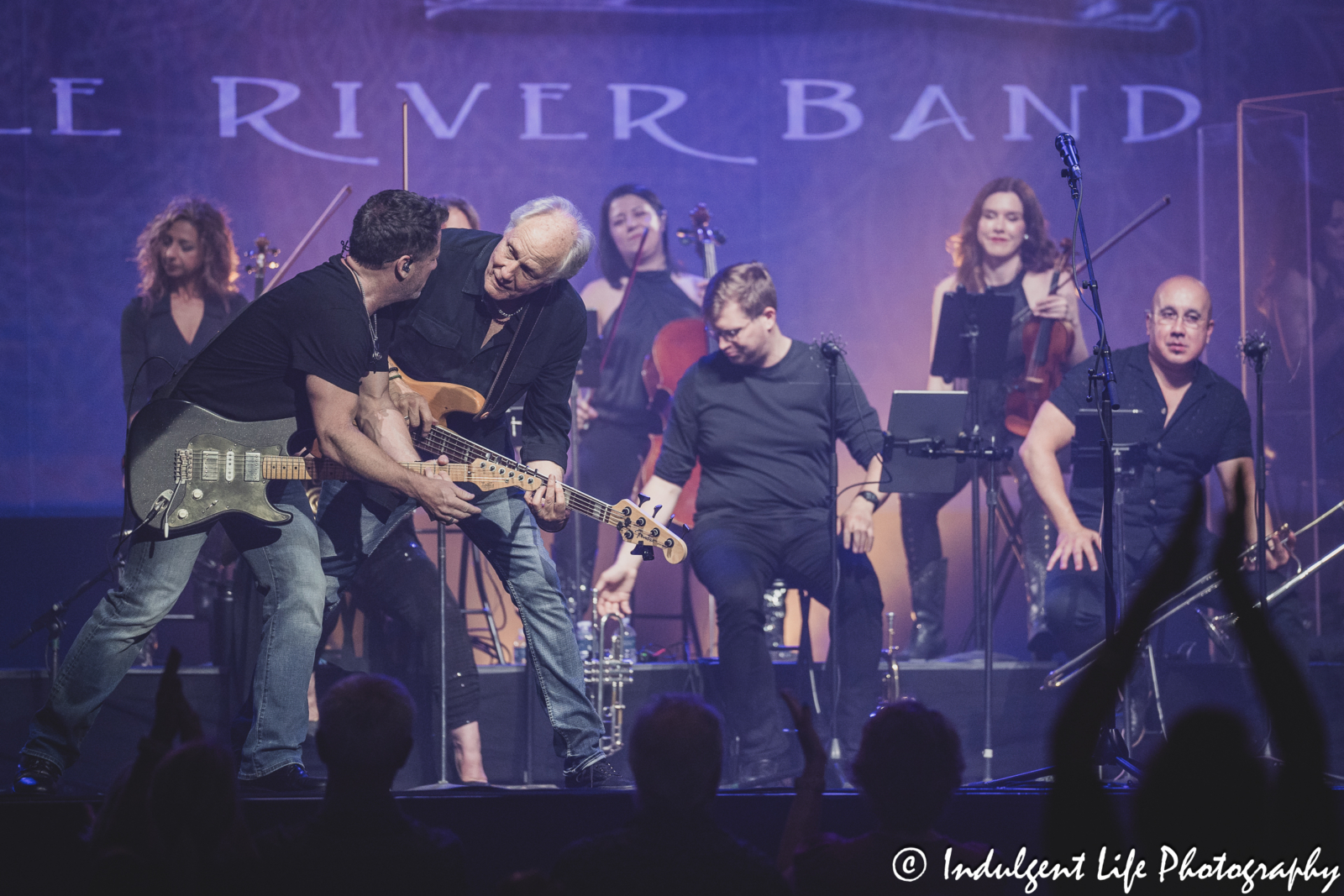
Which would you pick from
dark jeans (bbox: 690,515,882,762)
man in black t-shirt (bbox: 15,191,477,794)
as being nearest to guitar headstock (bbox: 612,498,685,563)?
man in black t-shirt (bbox: 15,191,477,794)

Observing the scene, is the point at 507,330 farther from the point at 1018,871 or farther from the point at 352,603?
the point at 1018,871

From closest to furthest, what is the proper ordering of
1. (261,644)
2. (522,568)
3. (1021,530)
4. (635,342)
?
(261,644) → (522,568) → (1021,530) → (635,342)

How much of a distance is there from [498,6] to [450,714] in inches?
192

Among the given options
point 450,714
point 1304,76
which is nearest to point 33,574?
point 450,714

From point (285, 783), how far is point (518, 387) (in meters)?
1.41

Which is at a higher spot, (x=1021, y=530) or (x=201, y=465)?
(x=201, y=465)

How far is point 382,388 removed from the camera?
12.4ft

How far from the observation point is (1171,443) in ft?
18.2

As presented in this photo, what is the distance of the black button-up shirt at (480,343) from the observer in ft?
13.2

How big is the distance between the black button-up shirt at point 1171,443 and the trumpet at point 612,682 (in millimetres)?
2099

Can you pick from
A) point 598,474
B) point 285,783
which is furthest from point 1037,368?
point 285,783

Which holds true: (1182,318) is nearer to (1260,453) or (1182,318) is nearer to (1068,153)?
(1260,453)

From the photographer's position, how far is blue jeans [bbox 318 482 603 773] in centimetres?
378

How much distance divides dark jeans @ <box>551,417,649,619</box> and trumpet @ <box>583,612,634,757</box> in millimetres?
1131
